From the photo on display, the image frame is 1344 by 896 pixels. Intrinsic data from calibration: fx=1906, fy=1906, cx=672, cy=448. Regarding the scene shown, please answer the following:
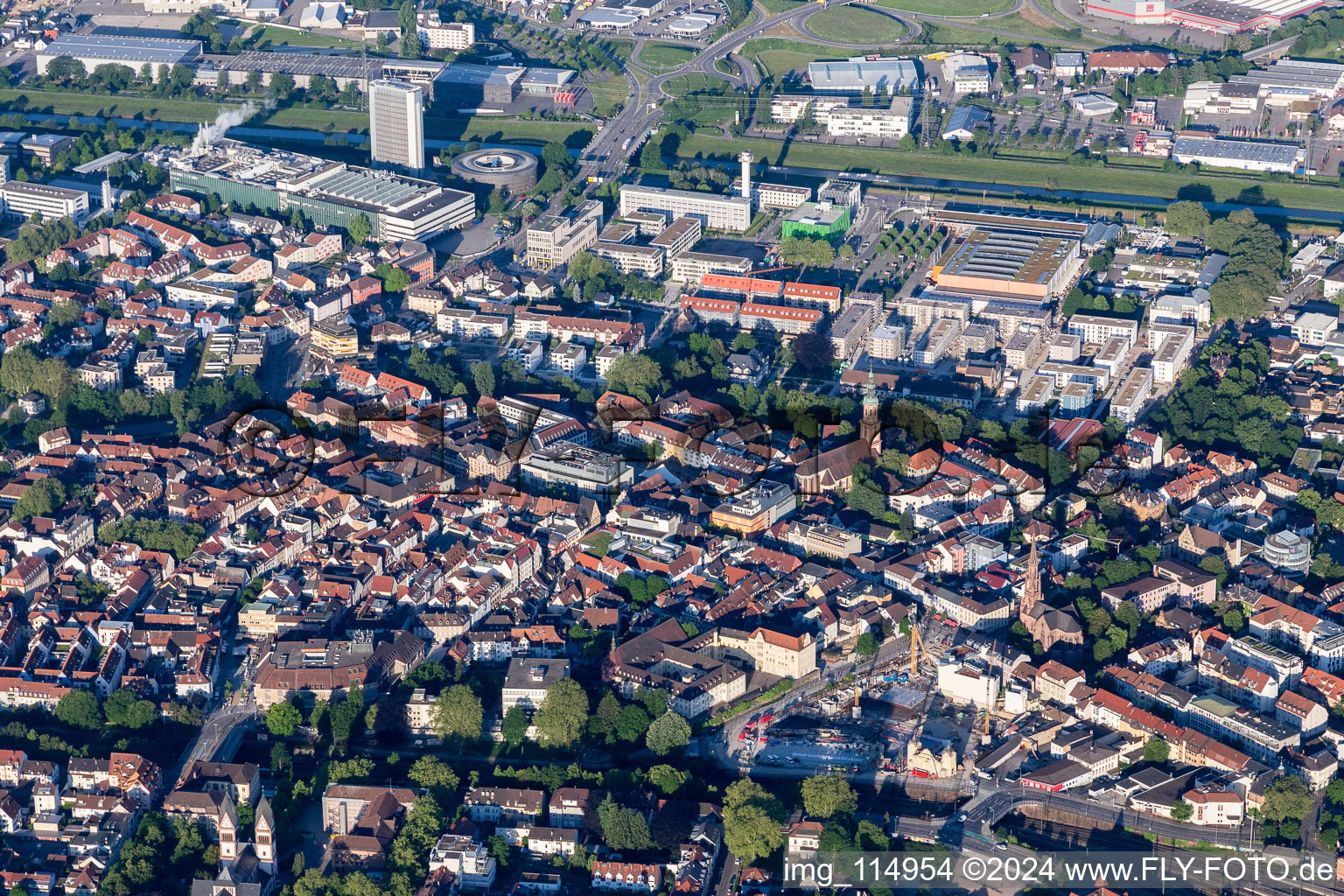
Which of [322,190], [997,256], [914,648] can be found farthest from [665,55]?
[914,648]

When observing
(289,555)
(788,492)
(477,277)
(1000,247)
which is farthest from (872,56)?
(289,555)

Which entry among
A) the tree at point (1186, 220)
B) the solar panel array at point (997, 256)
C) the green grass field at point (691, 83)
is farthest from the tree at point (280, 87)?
the tree at point (1186, 220)


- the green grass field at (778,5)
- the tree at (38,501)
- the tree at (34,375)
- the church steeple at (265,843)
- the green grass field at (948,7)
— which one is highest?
the green grass field at (948,7)

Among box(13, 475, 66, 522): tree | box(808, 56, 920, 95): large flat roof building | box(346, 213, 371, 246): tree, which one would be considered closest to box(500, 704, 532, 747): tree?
box(13, 475, 66, 522): tree

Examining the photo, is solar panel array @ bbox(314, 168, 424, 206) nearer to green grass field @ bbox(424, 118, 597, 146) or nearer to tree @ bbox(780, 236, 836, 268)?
green grass field @ bbox(424, 118, 597, 146)

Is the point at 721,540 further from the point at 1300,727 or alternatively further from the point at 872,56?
the point at 872,56

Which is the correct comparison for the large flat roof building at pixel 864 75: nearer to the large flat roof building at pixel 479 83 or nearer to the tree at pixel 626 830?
the large flat roof building at pixel 479 83
